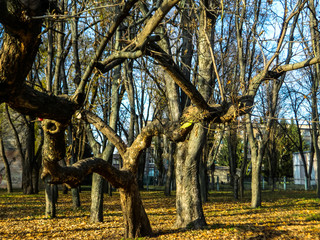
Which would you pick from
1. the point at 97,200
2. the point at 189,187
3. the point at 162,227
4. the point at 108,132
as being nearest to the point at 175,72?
the point at 108,132

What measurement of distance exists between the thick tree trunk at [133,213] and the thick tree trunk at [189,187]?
1.26 m

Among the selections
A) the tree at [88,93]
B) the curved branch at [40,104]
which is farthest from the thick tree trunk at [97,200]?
the curved branch at [40,104]

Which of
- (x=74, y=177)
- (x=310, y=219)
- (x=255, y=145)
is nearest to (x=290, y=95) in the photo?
(x=255, y=145)

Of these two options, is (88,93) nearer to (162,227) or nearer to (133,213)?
(133,213)

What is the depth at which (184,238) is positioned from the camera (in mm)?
7141

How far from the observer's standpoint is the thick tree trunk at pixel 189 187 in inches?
319

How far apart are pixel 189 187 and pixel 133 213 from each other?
1766 mm

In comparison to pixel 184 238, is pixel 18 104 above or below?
above

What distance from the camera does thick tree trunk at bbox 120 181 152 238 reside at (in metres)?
7.01

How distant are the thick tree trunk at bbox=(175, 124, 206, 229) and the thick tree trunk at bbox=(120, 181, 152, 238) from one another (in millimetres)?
1257

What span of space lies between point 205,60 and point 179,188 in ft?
11.2

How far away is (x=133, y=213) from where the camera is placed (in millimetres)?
7059

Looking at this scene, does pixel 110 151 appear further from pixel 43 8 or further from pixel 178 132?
pixel 43 8

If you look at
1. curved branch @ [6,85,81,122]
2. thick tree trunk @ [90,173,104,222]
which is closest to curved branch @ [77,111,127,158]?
thick tree trunk @ [90,173,104,222]
